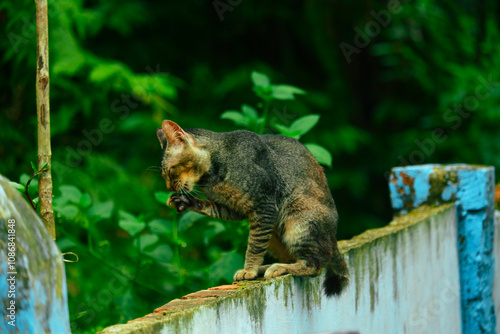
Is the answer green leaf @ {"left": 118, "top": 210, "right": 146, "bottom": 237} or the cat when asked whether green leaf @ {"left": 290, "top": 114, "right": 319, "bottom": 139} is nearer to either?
the cat

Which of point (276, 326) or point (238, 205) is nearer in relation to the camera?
point (276, 326)

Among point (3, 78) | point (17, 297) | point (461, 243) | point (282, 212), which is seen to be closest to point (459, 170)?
point (461, 243)

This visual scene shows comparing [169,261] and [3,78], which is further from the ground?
[3,78]

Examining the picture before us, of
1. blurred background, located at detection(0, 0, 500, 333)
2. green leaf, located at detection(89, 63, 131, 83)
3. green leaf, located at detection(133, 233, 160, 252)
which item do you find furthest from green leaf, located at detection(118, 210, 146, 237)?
green leaf, located at detection(89, 63, 131, 83)

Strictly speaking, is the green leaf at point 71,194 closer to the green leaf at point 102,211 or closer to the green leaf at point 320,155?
the green leaf at point 102,211

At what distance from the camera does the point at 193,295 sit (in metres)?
2.19

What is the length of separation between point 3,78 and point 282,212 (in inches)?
118

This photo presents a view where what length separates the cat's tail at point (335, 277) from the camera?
2.76 meters

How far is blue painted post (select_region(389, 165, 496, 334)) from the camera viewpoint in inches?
152

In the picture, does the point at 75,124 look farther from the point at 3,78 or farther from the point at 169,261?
the point at 169,261

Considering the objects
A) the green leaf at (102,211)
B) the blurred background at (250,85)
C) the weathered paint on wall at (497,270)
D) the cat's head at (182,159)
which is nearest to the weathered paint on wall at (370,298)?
the weathered paint on wall at (497,270)

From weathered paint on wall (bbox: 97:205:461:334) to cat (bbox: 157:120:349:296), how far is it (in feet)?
Result: 0.50

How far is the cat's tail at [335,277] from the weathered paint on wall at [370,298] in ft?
0.13

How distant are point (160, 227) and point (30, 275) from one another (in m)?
1.98
